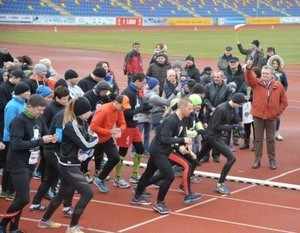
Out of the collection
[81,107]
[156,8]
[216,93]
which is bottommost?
[216,93]

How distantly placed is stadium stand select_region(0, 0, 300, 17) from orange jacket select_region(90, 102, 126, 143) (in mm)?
54025

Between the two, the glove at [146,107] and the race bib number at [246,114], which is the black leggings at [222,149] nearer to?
the glove at [146,107]

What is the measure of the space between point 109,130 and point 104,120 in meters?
0.21

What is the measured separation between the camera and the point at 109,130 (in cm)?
1098

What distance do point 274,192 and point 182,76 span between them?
380cm

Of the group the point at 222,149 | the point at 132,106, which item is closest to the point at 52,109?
the point at 132,106

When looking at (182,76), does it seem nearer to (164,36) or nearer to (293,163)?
(293,163)

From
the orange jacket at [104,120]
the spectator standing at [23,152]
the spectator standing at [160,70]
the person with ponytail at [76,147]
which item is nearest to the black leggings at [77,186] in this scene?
the person with ponytail at [76,147]

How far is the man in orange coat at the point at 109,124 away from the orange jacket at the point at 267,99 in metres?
3.24

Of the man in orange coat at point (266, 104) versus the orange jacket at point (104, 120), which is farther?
the man in orange coat at point (266, 104)

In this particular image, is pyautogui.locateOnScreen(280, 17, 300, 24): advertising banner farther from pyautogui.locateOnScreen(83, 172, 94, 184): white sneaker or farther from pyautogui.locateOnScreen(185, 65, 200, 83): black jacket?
pyautogui.locateOnScreen(83, 172, 94, 184): white sneaker

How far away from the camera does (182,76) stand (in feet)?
47.4

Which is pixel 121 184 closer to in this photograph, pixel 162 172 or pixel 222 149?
pixel 162 172

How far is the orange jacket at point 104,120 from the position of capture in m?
11.0
